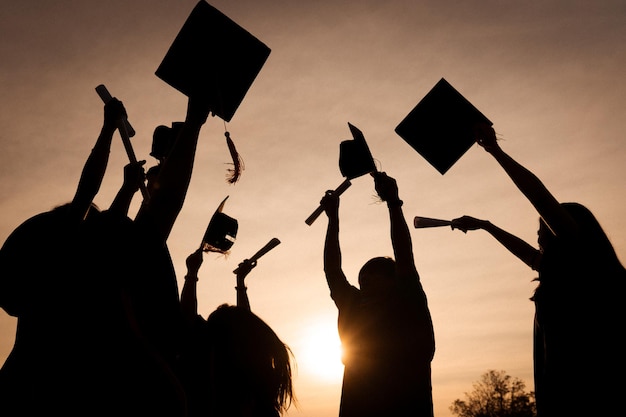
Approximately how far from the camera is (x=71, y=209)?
56.7 inches

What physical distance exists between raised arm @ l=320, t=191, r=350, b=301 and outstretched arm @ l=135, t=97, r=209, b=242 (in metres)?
2.34

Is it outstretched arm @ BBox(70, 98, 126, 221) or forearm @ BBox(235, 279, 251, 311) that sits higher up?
forearm @ BBox(235, 279, 251, 311)

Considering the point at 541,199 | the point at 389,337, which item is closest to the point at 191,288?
the point at 389,337

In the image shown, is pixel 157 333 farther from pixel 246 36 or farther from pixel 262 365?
pixel 246 36

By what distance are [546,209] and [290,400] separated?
5.93 feet

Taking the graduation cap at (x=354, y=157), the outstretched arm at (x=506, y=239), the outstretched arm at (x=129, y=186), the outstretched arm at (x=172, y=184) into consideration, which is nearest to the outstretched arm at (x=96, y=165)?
the outstretched arm at (x=172, y=184)

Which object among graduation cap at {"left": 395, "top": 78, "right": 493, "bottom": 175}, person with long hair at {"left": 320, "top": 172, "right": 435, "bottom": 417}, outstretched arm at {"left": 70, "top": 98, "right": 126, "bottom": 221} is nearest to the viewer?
outstretched arm at {"left": 70, "top": 98, "right": 126, "bottom": 221}

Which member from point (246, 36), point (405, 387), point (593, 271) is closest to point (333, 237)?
point (405, 387)

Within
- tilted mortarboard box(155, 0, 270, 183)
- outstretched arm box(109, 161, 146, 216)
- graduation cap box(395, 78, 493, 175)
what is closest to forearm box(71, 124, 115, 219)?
outstretched arm box(109, 161, 146, 216)

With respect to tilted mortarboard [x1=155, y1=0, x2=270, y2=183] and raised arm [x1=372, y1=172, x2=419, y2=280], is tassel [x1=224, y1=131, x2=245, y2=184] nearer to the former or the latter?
tilted mortarboard [x1=155, y1=0, x2=270, y2=183]

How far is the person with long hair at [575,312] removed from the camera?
2438mm

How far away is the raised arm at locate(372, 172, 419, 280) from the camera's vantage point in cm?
327

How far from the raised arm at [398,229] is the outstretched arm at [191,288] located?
1.56m

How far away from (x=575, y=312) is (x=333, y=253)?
1.87 meters
